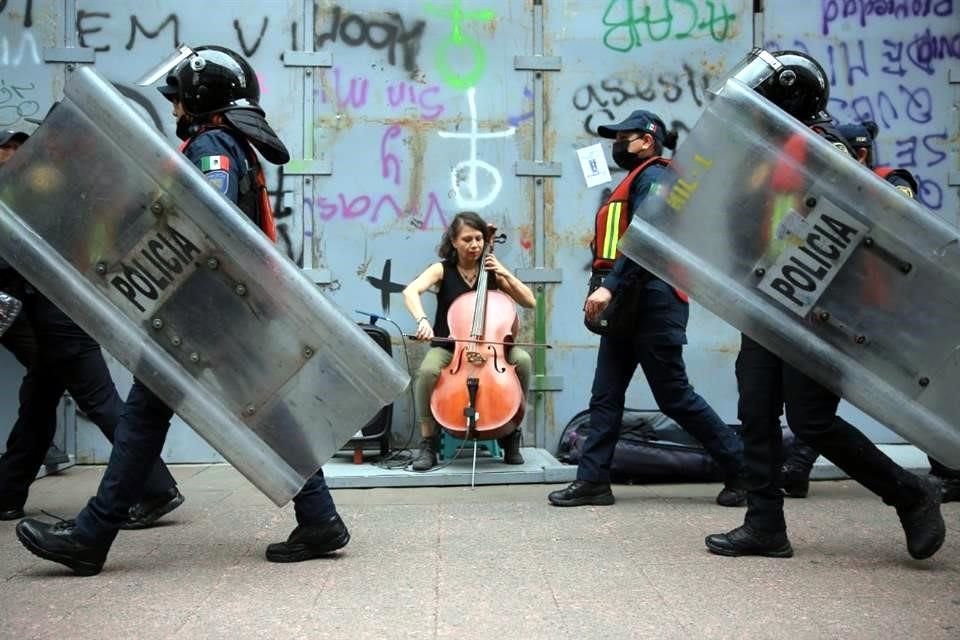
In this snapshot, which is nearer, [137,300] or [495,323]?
[137,300]

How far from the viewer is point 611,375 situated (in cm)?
536

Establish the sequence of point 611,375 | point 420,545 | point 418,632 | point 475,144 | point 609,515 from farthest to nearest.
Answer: point 475,144 → point 611,375 → point 609,515 → point 420,545 → point 418,632

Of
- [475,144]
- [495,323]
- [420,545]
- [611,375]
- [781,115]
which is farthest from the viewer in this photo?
[475,144]

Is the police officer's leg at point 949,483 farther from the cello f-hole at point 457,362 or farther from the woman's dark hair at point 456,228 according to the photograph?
the woman's dark hair at point 456,228

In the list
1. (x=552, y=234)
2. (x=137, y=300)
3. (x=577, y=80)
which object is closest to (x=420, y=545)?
(x=137, y=300)

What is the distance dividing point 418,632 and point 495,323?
10.2 ft

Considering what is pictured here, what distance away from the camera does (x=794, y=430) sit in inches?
161

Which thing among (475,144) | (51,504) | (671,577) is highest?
(475,144)

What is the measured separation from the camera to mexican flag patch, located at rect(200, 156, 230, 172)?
387 cm

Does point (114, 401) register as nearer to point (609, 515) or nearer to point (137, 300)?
point (137, 300)

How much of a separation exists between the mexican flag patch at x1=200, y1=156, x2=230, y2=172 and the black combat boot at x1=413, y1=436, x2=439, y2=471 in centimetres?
267

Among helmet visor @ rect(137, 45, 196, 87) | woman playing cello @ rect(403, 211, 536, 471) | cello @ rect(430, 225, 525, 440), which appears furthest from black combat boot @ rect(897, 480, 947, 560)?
helmet visor @ rect(137, 45, 196, 87)

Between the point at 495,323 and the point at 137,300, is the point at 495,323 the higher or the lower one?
the lower one

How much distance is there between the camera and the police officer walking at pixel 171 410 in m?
3.87
